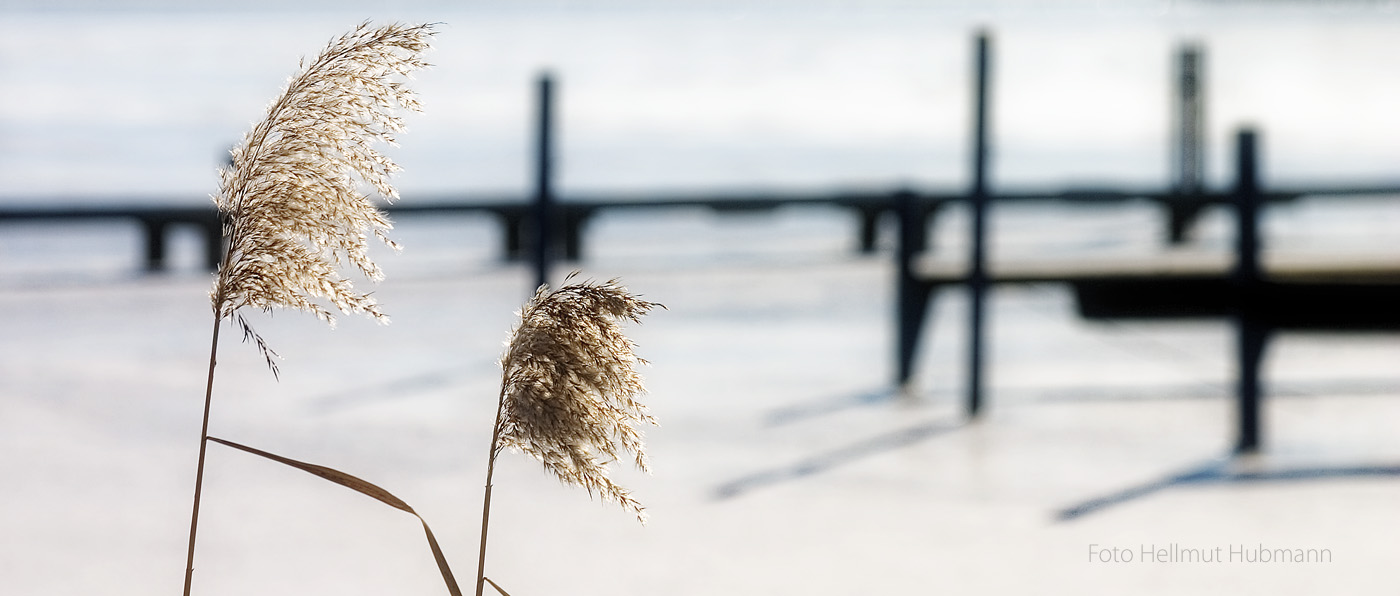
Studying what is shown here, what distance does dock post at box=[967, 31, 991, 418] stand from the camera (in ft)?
14.5

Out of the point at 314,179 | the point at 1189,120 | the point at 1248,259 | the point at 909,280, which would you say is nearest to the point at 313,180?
A: the point at 314,179

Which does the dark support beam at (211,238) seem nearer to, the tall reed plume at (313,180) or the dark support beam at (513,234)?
the dark support beam at (513,234)

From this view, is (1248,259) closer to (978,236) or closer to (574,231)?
(978,236)

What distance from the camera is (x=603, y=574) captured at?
2.72 metres

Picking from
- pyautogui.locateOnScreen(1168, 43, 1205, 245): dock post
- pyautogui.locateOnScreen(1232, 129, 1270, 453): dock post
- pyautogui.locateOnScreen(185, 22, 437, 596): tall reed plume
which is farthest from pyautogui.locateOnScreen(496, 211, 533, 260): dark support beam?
pyautogui.locateOnScreen(185, 22, 437, 596): tall reed plume

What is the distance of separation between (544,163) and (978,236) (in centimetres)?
158

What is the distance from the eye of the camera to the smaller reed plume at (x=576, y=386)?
1.28 m

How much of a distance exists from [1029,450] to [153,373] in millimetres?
3602

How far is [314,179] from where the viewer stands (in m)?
1.35

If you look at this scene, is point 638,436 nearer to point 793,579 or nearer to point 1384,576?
point 793,579

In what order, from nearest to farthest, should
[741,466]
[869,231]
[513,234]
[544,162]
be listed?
[741,466], [544,162], [513,234], [869,231]

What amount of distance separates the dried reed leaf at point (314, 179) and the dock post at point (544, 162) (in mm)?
3406

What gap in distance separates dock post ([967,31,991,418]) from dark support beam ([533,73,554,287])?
1.51 meters

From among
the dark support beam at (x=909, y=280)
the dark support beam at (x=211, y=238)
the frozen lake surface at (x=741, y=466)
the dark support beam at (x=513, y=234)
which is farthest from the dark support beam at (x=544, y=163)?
the dark support beam at (x=513, y=234)
